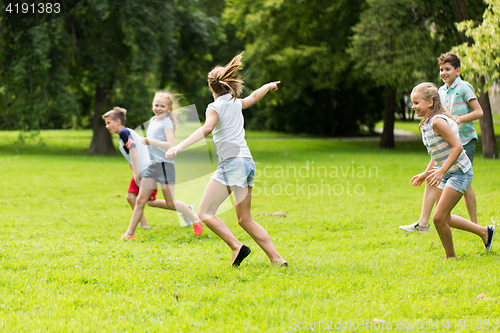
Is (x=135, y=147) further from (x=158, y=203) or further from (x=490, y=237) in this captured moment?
(x=490, y=237)

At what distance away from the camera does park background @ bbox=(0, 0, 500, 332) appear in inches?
155

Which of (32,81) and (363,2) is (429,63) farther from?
(32,81)

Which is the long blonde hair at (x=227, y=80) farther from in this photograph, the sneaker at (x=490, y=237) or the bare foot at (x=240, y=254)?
the sneaker at (x=490, y=237)

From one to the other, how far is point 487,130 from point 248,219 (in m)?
14.4

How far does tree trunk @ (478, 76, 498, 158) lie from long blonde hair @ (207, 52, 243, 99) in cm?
1401

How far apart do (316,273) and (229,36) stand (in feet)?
123

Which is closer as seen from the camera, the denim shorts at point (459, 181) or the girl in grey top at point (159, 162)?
the denim shorts at point (459, 181)

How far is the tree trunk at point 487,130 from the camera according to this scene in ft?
53.8

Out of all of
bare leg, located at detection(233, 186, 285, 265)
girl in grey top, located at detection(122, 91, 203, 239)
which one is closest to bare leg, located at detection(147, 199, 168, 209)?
girl in grey top, located at detection(122, 91, 203, 239)

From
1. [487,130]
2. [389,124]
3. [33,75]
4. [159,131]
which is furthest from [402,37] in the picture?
[159,131]

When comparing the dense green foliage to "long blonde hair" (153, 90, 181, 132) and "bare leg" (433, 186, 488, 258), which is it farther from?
"long blonde hair" (153, 90, 181, 132)

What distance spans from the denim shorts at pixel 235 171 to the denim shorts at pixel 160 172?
2349mm

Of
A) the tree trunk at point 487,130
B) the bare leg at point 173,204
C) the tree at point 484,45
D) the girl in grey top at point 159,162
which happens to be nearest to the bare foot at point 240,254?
the girl in grey top at point 159,162

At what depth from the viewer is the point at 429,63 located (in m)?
19.6
